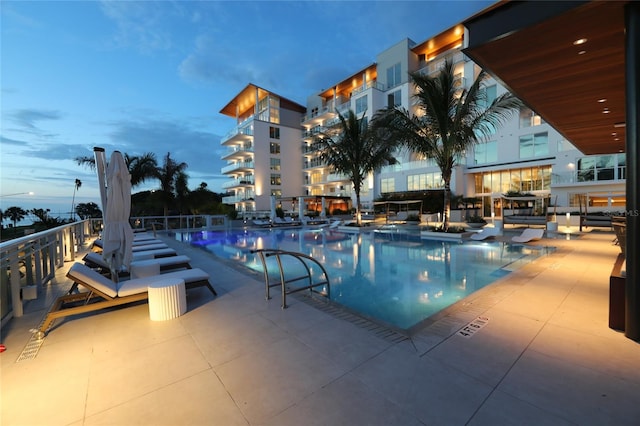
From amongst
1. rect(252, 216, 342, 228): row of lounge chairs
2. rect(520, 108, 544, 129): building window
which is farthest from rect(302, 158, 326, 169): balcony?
rect(520, 108, 544, 129): building window

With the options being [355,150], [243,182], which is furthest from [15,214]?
[355,150]

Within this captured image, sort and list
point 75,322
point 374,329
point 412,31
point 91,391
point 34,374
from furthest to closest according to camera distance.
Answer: point 412,31 < point 75,322 < point 374,329 < point 34,374 < point 91,391

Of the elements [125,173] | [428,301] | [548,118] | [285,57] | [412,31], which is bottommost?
[428,301]

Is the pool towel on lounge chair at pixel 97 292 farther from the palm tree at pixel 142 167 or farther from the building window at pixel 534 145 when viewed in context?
the building window at pixel 534 145

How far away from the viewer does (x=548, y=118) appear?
7.01 meters

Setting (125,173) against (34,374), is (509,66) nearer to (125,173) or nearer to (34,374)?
(125,173)

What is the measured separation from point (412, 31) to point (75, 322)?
117 m

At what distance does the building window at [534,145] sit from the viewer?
22.0 m

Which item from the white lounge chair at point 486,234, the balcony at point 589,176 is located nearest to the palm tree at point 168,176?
the white lounge chair at point 486,234

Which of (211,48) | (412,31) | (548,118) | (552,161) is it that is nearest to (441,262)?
(548,118)

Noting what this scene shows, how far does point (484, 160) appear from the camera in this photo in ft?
83.4

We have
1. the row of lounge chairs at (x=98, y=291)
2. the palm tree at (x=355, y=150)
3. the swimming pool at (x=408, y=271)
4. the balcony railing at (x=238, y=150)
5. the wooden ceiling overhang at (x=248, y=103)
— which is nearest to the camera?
the row of lounge chairs at (x=98, y=291)

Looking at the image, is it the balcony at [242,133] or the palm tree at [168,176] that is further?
the balcony at [242,133]

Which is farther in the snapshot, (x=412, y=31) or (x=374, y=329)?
(x=412, y=31)
